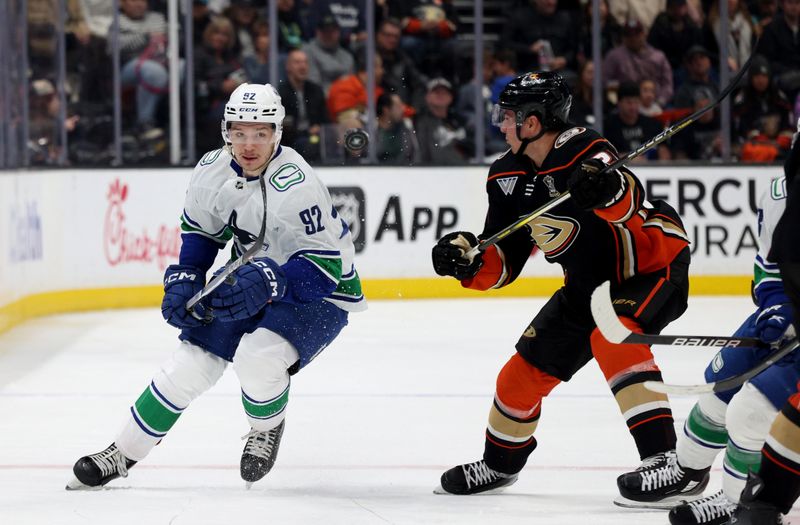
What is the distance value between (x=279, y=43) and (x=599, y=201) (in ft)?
18.3

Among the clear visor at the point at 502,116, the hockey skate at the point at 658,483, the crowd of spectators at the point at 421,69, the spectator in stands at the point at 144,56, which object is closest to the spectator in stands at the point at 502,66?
the crowd of spectators at the point at 421,69

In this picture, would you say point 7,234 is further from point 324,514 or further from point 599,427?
point 324,514

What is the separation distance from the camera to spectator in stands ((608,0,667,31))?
8680 millimetres

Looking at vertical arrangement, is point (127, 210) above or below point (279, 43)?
below

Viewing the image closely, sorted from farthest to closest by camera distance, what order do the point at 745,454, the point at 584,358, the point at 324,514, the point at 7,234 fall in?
1. the point at 7,234
2. the point at 584,358
3. the point at 324,514
4. the point at 745,454

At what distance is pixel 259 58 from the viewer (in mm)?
8320

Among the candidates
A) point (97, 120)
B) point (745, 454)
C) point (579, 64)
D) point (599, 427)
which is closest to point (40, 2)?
point (97, 120)

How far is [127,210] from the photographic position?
7.79 m

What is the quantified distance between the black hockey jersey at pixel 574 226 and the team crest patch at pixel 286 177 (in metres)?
0.48

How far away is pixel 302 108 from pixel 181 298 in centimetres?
506

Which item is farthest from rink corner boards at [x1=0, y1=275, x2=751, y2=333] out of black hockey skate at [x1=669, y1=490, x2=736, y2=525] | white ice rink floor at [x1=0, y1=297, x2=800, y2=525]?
black hockey skate at [x1=669, y1=490, x2=736, y2=525]

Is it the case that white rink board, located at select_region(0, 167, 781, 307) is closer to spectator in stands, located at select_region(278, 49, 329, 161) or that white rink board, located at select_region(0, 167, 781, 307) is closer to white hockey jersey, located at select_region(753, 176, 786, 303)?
spectator in stands, located at select_region(278, 49, 329, 161)

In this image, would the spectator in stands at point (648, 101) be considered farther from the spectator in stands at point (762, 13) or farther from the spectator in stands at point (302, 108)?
the spectator in stands at point (302, 108)

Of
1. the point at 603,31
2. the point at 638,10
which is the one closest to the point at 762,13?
the point at 638,10
